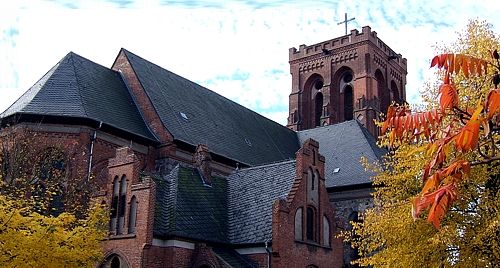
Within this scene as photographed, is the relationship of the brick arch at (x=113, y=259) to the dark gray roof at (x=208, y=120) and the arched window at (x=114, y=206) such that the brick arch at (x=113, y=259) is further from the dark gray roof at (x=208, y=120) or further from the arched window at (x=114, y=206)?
the dark gray roof at (x=208, y=120)

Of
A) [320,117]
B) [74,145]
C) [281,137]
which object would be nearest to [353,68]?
[320,117]

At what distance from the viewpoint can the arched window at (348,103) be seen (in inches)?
2195

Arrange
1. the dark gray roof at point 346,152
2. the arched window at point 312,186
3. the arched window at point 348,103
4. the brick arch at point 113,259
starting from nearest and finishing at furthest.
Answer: the brick arch at point 113,259 < the arched window at point 312,186 < the dark gray roof at point 346,152 < the arched window at point 348,103

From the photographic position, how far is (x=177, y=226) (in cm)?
2311

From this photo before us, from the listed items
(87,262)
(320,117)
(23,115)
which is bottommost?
(87,262)

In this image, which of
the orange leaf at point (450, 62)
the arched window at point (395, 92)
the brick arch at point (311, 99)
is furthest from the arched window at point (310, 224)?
the arched window at point (395, 92)

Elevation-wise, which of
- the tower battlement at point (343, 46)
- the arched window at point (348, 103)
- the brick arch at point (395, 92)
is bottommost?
the arched window at point (348, 103)

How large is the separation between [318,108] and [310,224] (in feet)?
108

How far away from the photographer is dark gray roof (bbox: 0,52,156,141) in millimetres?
29078

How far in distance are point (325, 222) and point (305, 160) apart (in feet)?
10.5

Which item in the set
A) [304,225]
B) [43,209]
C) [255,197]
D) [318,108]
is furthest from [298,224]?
[318,108]

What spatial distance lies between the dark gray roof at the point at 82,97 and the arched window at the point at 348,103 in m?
26.4

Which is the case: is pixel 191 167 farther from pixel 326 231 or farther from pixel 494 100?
pixel 494 100

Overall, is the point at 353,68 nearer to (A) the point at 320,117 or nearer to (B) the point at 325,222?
(A) the point at 320,117
